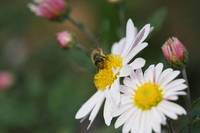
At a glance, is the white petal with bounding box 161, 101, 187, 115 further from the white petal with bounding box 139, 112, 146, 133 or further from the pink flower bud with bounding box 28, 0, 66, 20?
the pink flower bud with bounding box 28, 0, 66, 20

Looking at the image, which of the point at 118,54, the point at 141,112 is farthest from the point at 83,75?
the point at 141,112

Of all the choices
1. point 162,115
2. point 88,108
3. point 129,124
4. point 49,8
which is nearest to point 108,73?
point 88,108

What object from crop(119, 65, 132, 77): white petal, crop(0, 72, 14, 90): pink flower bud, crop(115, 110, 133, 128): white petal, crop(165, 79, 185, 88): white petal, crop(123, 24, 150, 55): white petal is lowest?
crop(165, 79, 185, 88): white petal

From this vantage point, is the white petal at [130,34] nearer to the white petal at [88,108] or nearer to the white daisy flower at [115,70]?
the white daisy flower at [115,70]

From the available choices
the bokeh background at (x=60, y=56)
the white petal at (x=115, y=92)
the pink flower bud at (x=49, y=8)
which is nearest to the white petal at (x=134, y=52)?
the white petal at (x=115, y=92)

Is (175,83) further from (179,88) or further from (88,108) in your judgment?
(88,108)

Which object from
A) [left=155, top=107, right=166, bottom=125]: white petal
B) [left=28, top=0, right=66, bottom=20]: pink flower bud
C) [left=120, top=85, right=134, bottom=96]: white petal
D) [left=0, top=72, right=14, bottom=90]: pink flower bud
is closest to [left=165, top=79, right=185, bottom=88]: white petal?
[left=155, top=107, right=166, bottom=125]: white petal
